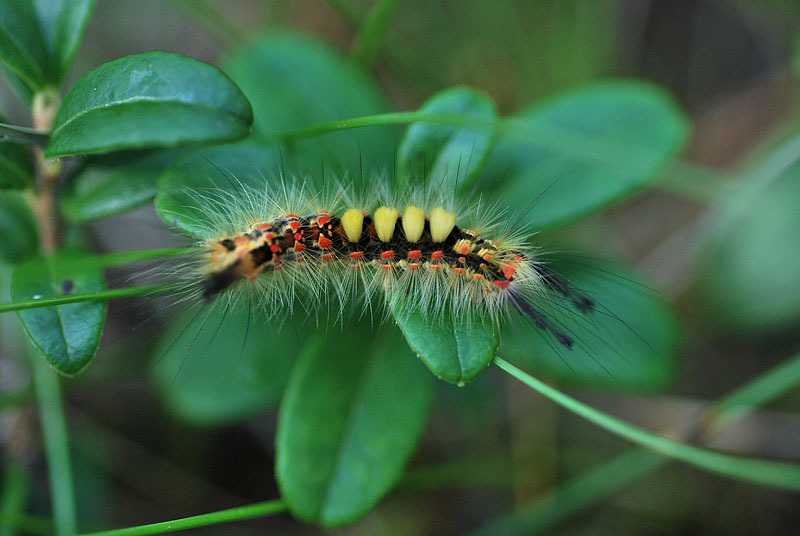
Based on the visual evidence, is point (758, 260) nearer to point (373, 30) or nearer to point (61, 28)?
point (373, 30)

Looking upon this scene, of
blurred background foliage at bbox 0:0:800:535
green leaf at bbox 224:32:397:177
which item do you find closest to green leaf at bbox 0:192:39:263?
blurred background foliage at bbox 0:0:800:535

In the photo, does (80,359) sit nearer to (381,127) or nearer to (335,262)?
(335,262)

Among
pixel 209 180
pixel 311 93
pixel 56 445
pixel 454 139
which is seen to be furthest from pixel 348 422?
pixel 311 93

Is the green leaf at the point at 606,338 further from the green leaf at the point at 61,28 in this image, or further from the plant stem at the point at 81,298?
the green leaf at the point at 61,28

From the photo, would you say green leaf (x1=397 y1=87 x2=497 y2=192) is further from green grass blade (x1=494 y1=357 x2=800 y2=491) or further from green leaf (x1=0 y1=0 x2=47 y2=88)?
green leaf (x1=0 y1=0 x2=47 y2=88)

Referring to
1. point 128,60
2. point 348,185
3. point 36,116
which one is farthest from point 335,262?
point 36,116
